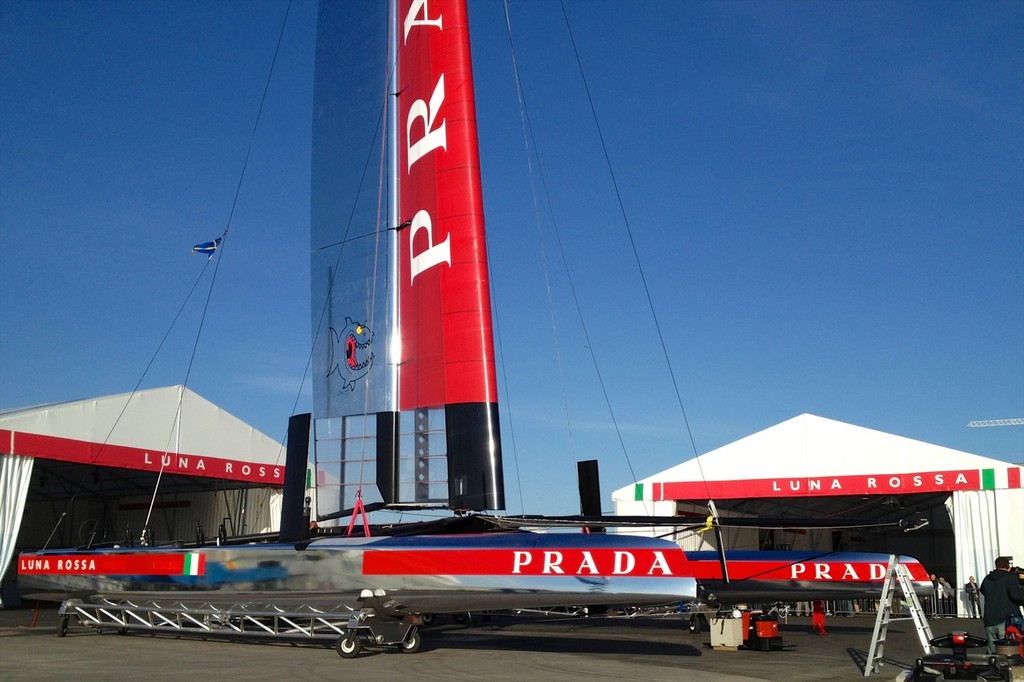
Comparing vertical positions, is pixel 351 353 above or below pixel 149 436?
above

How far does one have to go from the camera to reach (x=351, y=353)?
1055 centimetres

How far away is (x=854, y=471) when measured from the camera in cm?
1845

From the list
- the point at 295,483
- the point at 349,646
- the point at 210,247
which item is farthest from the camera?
the point at 210,247

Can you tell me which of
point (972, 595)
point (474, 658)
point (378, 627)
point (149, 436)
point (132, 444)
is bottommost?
point (972, 595)

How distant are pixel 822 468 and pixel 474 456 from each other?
38.8 feet

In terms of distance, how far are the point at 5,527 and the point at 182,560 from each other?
919cm

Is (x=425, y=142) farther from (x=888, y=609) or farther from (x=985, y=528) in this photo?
(x=985, y=528)

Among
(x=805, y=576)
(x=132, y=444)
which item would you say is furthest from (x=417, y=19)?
(x=132, y=444)

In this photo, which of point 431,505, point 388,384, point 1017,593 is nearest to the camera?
point 1017,593

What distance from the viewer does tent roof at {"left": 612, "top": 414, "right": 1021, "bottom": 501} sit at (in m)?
17.6

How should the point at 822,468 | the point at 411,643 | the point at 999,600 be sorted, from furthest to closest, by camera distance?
the point at 822,468 → the point at 411,643 → the point at 999,600

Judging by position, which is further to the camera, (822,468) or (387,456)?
(822,468)

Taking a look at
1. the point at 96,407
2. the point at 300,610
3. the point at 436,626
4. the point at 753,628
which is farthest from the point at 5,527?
the point at 753,628

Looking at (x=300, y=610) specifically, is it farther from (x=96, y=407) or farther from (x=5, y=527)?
(x=96, y=407)
